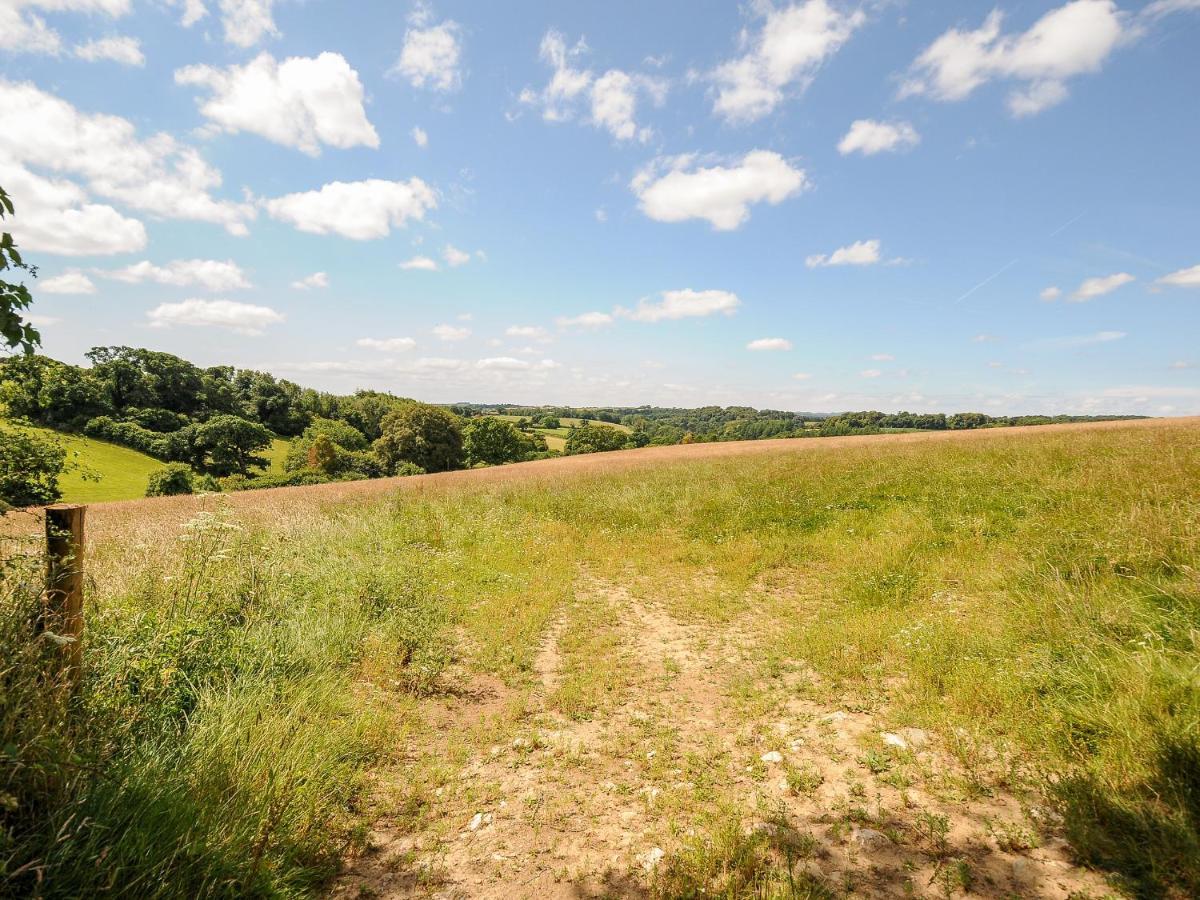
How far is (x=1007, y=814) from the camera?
11.0 ft

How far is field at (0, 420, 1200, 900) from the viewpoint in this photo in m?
2.97

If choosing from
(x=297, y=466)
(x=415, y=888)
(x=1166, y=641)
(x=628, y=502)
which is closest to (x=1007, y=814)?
(x=1166, y=641)

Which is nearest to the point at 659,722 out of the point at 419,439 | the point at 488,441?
the point at 419,439

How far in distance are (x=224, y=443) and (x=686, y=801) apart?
3142 inches

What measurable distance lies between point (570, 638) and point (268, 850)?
446cm

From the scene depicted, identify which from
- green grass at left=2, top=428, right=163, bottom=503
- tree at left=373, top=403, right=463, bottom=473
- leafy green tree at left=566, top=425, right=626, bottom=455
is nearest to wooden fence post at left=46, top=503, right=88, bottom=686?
green grass at left=2, top=428, right=163, bottom=503

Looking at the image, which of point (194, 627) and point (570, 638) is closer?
point (194, 627)

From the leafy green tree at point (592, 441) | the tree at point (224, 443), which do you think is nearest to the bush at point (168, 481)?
the tree at point (224, 443)

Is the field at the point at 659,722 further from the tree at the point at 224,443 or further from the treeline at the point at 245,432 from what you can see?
the tree at the point at 224,443

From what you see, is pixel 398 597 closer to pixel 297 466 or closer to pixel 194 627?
pixel 194 627

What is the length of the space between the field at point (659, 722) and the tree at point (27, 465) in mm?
1116

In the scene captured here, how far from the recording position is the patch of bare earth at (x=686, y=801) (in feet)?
10.2

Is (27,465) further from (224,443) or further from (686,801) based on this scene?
(224,443)

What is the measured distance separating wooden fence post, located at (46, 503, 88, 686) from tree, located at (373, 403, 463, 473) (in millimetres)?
55581
